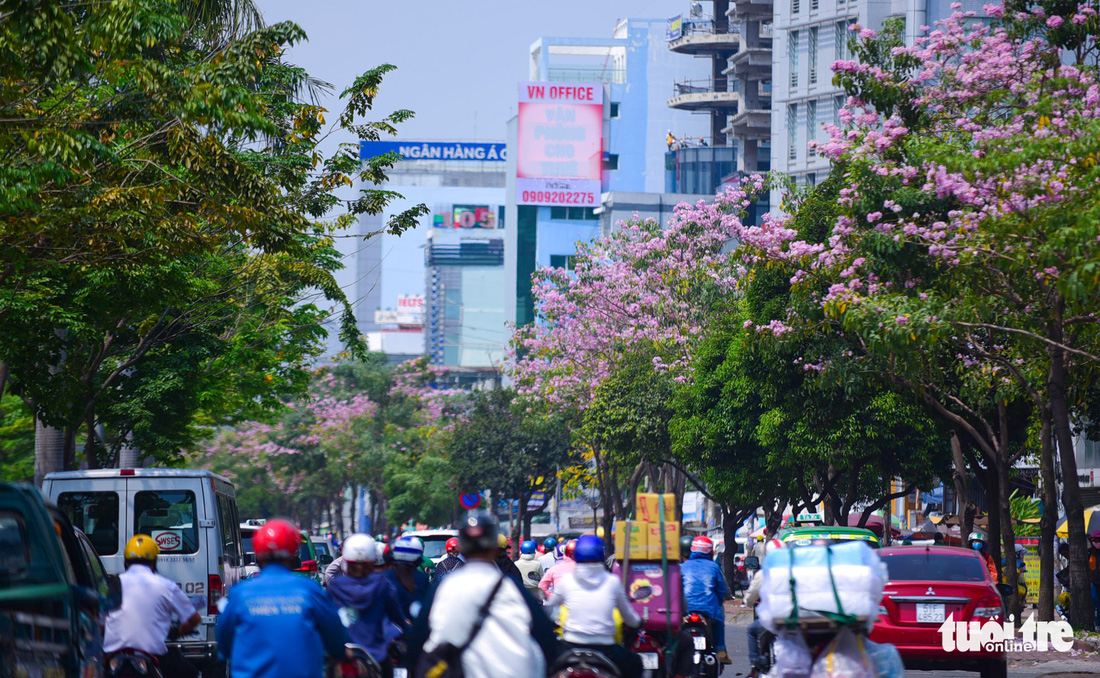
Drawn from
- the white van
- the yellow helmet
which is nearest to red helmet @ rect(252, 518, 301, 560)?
the yellow helmet

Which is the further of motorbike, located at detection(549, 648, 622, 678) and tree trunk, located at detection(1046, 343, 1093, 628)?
tree trunk, located at detection(1046, 343, 1093, 628)

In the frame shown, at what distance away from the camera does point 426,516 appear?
78.9 metres

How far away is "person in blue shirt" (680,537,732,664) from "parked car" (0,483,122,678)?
18.4 feet

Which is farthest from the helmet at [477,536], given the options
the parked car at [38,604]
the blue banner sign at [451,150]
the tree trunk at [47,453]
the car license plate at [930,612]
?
the blue banner sign at [451,150]

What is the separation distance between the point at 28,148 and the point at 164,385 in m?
13.5

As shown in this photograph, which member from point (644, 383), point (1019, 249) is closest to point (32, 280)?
point (1019, 249)

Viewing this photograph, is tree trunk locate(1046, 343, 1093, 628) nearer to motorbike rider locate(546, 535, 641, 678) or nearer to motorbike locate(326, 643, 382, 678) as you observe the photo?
motorbike rider locate(546, 535, 641, 678)

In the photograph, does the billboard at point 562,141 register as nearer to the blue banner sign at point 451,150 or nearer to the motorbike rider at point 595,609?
the blue banner sign at point 451,150

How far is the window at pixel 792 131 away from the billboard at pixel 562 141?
42.6 metres

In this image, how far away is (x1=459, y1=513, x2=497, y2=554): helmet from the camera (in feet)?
23.0

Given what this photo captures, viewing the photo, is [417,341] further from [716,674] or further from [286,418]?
[716,674]

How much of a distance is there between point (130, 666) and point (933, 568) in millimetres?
8355

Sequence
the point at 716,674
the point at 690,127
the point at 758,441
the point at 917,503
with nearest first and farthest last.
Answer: the point at 716,674 < the point at 758,441 < the point at 917,503 < the point at 690,127

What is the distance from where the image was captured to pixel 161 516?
51.4 ft
